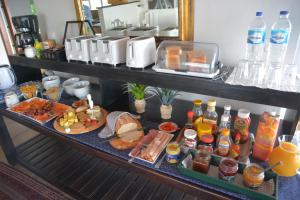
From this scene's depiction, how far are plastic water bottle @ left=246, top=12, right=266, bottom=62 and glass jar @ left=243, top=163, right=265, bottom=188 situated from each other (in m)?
0.49

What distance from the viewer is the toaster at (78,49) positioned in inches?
49.0

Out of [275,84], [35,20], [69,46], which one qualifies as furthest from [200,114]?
[35,20]

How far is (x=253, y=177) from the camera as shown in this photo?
2.51ft

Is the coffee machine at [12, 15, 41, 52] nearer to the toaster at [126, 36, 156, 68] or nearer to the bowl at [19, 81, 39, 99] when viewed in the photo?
the bowl at [19, 81, 39, 99]

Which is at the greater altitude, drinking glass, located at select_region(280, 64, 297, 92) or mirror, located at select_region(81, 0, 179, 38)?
mirror, located at select_region(81, 0, 179, 38)

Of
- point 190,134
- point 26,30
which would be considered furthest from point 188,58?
point 26,30

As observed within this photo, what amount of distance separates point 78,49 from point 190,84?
74 cm

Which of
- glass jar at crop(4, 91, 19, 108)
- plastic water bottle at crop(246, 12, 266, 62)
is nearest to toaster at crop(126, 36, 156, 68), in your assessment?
plastic water bottle at crop(246, 12, 266, 62)

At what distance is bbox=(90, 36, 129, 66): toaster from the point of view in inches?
45.1

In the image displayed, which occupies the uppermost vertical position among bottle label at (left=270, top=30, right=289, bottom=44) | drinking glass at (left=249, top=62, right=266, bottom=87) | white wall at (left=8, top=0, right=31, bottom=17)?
white wall at (left=8, top=0, right=31, bottom=17)

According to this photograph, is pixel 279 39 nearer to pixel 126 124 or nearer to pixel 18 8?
pixel 126 124

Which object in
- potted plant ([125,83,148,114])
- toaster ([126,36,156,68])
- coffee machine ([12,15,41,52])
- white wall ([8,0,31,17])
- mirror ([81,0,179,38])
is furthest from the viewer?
white wall ([8,0,31,17])

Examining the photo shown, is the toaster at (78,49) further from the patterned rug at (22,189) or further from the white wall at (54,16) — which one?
the patterned rug at (22,189)

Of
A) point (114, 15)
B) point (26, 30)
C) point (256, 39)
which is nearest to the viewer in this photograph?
point (256, 39)
